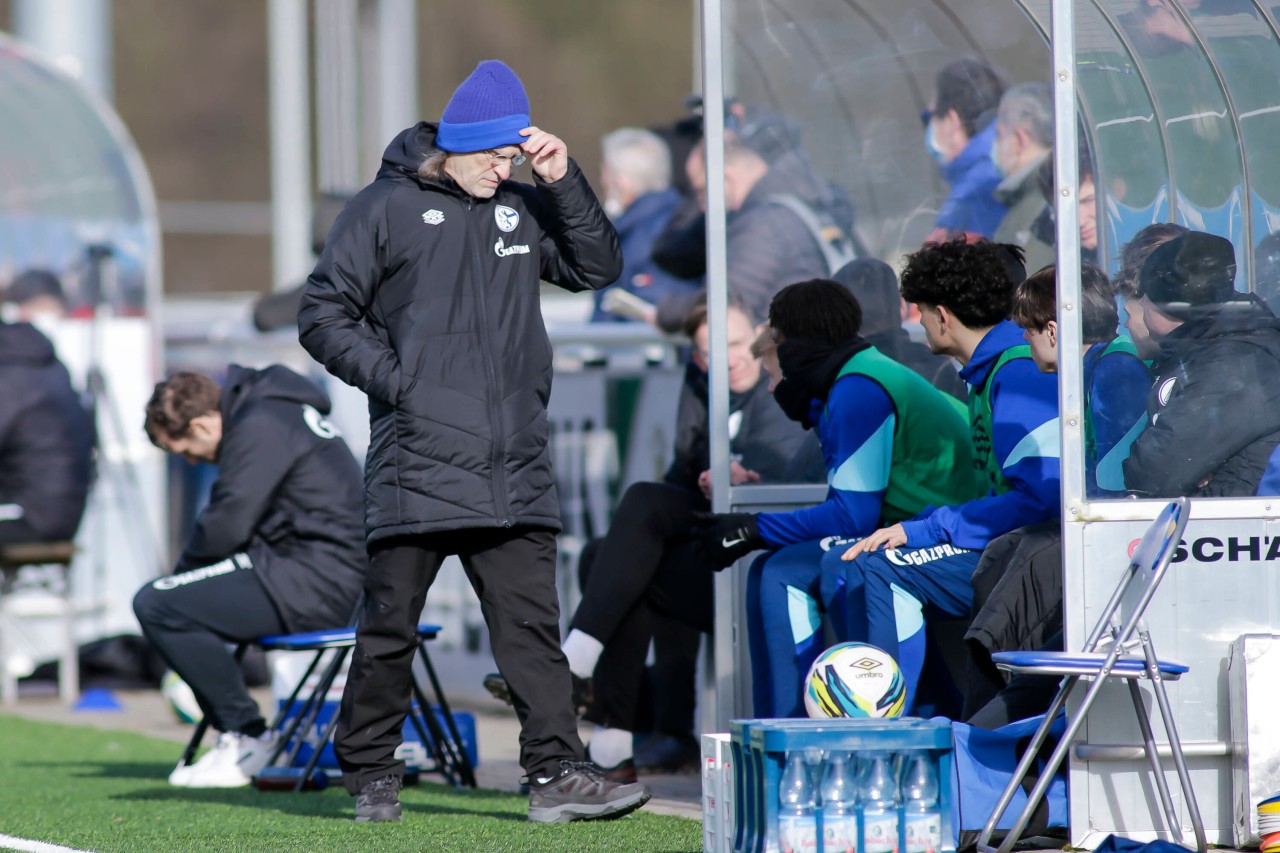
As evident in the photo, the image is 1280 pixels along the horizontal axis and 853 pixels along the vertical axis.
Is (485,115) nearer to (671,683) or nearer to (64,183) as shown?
(671,683)

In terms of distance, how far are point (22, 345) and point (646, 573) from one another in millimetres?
4789

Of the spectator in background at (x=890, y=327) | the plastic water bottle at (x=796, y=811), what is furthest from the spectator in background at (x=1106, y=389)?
the spectator in background at (x=890, y=327)

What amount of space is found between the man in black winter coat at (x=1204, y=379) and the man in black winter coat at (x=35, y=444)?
6.61 m

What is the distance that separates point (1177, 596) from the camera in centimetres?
465

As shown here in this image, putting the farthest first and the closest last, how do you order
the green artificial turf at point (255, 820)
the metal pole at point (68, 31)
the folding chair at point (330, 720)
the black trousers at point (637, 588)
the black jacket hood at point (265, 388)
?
the metal pole at point (68, 31), the black jacket hood at point (265, 388), the black trousers at point (637, 588), the folding chair at point (330, 720), the green artificial turf at point (255, 820)

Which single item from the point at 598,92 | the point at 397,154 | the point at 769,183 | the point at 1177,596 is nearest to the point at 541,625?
the point at 397,154

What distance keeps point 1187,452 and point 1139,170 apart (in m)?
0.71

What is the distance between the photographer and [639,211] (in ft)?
32.5

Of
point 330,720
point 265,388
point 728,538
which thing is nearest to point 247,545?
point 265,388

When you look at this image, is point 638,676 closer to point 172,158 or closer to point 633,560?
point 633,560

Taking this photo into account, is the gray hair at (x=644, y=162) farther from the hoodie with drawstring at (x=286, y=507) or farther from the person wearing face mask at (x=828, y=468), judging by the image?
the person wearing face mask at (x=828, y=468)

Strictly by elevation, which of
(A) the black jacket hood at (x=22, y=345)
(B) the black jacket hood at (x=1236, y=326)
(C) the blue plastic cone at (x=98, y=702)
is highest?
(A) the black jacket hood at (x=22, y=345)

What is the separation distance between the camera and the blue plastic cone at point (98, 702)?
9391 mm

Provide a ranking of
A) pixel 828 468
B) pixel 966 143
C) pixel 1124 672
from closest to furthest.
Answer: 1. pixel 1124 672
2. pixel 828 468
3. pixel 966 143
